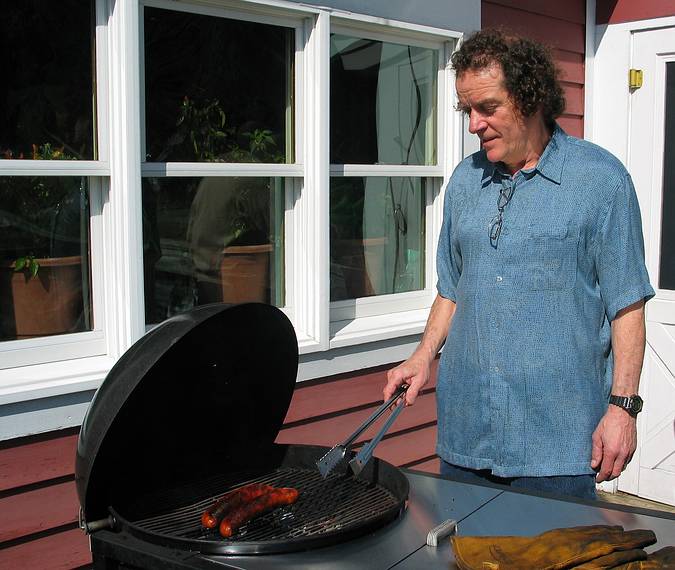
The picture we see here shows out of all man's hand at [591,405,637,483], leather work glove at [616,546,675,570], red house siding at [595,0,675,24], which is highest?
red house siding at [595,0,675,24]

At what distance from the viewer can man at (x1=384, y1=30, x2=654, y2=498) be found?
2.21 meters

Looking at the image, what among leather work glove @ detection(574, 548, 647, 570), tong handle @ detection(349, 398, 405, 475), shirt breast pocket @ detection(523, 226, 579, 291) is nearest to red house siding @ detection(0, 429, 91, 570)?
tong handle @ detection(349, 398, 405, 475)

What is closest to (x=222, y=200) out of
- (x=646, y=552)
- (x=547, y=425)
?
(x=547, y=425)

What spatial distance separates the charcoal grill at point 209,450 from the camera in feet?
5.94

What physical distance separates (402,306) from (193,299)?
1153mm

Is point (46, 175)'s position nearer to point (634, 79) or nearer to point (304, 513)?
point (304, 513)

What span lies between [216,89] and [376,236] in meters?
1.10

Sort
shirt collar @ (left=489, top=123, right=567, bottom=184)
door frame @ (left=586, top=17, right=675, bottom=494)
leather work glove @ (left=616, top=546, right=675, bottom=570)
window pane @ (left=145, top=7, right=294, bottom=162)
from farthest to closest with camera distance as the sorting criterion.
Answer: door frame @ (left=586, top=17, right=675, bottom=494)
window pane @ (left=145, top=7, right=294, bottom=162)
shirt collar @ (left=489, top=123, right=567, bottom=184)
leather work glove @ (left=616, top=546, right=675, bottom=570)

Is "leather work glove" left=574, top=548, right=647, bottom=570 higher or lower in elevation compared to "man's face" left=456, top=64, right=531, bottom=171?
lower

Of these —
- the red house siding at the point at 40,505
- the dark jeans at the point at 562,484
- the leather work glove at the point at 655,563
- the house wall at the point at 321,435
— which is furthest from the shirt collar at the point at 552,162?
the red house siding at the point at 40,505

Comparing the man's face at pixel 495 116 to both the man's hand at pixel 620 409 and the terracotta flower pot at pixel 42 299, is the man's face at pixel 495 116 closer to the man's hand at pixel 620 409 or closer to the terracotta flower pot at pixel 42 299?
the man's hand at pixel 620 409

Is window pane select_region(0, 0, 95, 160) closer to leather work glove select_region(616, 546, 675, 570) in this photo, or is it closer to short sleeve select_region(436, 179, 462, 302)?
short sleeve select_region(436, 179, 462, 302)

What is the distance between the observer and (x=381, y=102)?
4031 millimetres

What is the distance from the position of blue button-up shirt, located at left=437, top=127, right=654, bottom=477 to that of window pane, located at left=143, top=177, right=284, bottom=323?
52.2 inches
